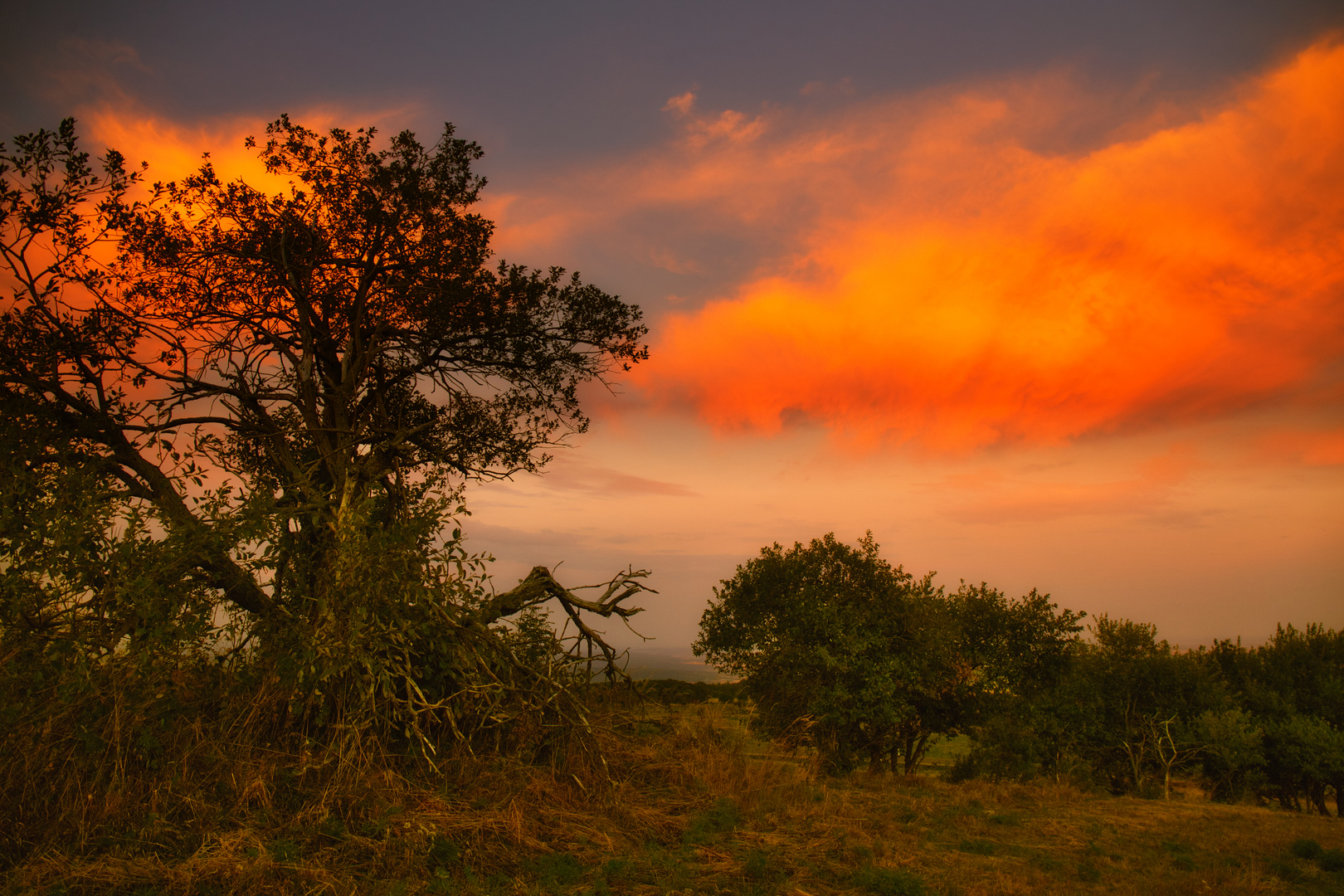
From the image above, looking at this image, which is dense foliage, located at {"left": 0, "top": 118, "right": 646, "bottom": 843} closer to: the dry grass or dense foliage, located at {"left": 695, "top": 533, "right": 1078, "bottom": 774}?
the dry grass

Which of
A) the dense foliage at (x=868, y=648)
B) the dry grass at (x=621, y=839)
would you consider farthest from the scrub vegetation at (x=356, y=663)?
the dense foliage at (x=868, y=648)

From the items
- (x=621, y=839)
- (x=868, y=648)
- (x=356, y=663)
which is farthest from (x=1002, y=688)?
(x=356, y=663)

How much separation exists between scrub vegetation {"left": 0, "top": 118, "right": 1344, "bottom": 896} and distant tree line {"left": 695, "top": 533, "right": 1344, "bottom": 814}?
4742mm

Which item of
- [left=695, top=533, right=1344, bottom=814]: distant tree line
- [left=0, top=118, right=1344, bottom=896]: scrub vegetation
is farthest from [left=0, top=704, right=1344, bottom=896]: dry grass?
[left=695, top=533, right=1344, bottom=814]: distant tree line

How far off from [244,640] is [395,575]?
7.18ft

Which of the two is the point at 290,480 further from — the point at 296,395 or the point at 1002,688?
the point at 1002,688

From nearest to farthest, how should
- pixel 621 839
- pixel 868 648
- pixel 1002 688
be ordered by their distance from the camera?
→ pixel 621 839
pixel 868 648
pixel 1002 688

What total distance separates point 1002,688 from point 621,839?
70.2ft

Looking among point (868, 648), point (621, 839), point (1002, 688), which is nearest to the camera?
point (621, 839)

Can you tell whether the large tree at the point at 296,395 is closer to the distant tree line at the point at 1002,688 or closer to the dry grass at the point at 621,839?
the dry grass at the point at 621,839

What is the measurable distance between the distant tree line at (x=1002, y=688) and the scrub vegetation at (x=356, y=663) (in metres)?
4.74

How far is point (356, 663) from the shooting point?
7.49m

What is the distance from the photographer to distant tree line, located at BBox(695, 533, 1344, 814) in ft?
64.2

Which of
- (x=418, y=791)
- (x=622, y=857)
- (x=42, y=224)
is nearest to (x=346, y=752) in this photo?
(x=418, y=791)
